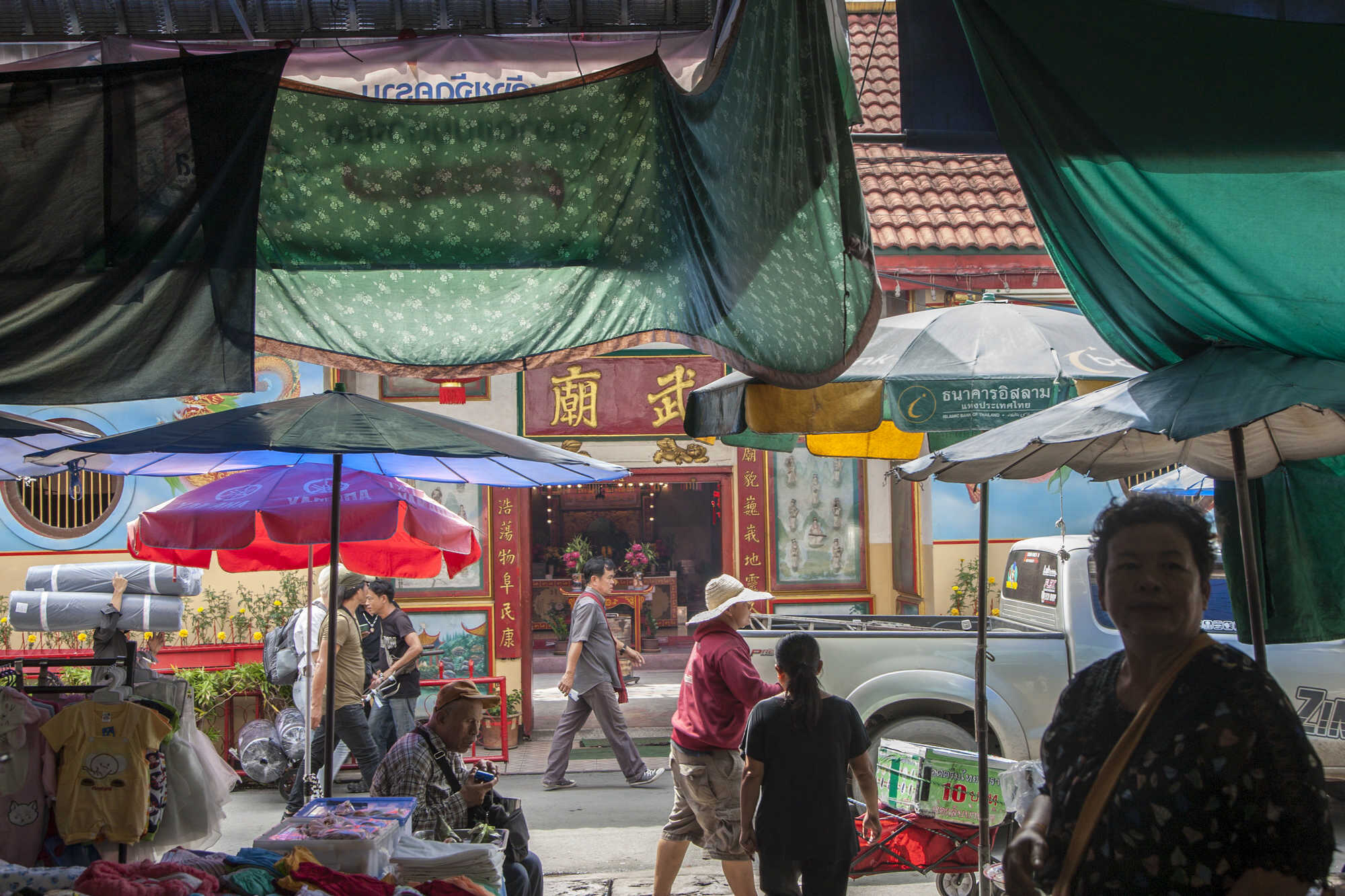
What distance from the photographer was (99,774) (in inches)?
199

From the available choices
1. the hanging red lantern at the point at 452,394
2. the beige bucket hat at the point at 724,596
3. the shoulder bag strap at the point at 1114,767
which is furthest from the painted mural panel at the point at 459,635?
the shoulder bag strap at the point at 1114,767

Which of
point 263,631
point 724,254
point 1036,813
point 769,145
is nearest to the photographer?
point 1036,813

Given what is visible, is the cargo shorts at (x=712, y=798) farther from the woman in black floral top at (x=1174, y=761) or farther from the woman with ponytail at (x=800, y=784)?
the woman in black floral top at (x=1174, y=761)

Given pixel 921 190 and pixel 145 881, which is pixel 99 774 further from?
pixel 921 190

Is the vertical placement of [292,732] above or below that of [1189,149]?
below

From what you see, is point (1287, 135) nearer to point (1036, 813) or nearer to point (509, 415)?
point (1036, 813)

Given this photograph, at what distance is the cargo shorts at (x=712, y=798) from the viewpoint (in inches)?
222

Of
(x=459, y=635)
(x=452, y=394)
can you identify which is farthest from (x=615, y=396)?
(x=459, y=635)

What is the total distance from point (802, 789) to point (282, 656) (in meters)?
5.78

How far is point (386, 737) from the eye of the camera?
8.68 metres

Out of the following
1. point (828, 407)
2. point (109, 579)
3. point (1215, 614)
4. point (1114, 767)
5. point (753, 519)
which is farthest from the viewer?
point (753, 519)

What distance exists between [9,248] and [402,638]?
575cm

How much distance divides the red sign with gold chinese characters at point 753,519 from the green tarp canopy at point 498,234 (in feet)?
22.3

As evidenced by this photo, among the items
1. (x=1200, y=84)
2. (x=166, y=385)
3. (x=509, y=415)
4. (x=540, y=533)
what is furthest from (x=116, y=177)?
(x=540, y=533)
